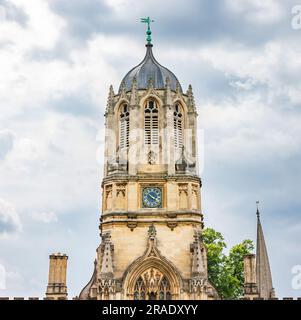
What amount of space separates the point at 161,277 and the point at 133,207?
5.68 meters

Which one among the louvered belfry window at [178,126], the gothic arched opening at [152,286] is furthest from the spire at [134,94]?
the gothic arched opening at [152,286]

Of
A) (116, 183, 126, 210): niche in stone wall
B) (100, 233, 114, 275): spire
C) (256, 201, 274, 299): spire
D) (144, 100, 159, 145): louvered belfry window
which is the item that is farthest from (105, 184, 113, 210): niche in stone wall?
(256, 201, 274, 299): spire

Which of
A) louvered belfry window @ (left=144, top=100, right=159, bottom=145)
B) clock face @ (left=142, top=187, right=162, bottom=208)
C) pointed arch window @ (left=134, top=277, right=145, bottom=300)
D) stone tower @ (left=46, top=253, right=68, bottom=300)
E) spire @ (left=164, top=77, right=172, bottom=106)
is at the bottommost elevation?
pointed arch window @ (left=134, top=277, right=145, bottom=300)

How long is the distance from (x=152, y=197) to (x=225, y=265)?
38.5 feet

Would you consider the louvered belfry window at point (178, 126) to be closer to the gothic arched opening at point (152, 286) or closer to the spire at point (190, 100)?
the spire at point (190, 100)

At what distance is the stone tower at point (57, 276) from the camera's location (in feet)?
163

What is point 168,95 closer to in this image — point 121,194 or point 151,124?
point 151,124

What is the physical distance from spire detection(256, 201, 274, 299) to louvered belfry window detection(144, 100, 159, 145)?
13122 mm

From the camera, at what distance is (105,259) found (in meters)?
49.0

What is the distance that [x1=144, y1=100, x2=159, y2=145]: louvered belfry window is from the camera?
176ft

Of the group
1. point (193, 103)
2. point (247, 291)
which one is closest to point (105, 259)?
point (247, 291)

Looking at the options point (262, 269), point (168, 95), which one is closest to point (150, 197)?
point (168, 95)

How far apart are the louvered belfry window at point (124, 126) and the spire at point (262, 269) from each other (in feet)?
47.4

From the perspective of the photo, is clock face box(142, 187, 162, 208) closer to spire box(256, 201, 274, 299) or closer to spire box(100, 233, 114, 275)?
spire box(100, 233, 114, 275)
